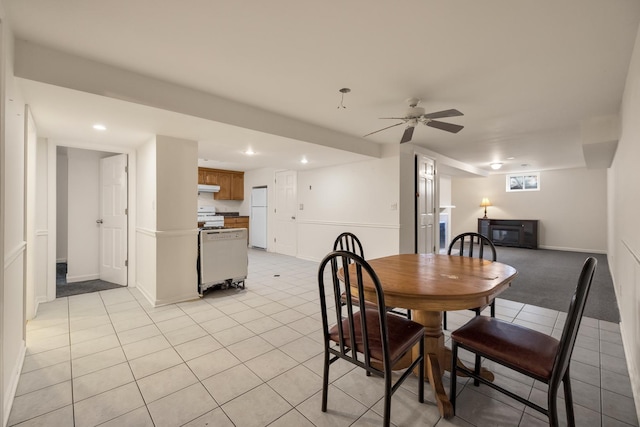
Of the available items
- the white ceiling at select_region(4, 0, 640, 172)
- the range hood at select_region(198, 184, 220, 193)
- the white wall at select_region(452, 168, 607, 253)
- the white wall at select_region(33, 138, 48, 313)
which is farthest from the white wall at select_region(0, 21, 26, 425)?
the white wall at select_region(452, 168, 607, 253)

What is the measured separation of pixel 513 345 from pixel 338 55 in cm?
210

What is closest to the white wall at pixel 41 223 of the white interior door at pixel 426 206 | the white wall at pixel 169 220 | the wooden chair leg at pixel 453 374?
the white wall at pixel 169 220

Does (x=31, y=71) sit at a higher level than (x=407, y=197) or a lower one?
higher

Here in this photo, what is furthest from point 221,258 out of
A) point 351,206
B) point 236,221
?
point 236,221

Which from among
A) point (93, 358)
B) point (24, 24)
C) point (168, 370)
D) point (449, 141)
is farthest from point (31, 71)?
point (449, 141)

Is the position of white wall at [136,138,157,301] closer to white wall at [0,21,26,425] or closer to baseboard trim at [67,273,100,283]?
baseboard trim at [67,273,100,283]

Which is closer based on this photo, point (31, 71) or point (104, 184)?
point (31, 71)

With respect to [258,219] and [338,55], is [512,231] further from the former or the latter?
[338,55]

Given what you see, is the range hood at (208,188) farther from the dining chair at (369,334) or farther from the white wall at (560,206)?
the white wall at (560,206)

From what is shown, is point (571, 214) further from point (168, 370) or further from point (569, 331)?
point (168, 370)

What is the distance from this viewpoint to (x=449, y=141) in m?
4.57

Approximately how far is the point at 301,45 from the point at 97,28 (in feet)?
4.11

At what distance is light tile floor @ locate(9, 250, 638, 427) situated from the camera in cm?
158

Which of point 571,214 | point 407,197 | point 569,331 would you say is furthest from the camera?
point 571,214
